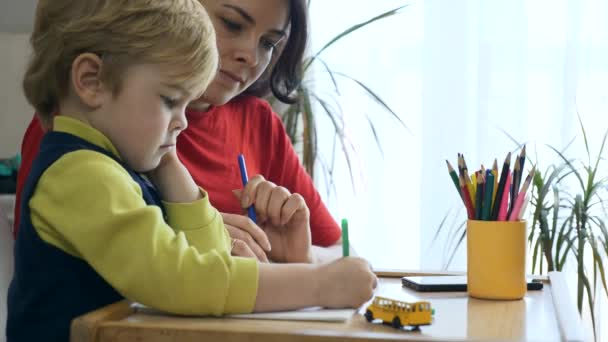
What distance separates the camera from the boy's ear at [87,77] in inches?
35.3

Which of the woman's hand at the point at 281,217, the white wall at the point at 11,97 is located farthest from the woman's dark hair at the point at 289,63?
the white wall at the point at 11,97

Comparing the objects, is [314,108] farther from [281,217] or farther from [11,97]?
[281,217]

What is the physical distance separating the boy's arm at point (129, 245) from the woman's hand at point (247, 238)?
0.29 meters

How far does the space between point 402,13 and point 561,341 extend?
2.19 meters

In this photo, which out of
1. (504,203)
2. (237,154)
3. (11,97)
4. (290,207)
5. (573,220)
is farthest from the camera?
(573,220)

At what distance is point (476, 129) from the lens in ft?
9.16

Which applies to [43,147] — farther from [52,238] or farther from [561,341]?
[561,341]

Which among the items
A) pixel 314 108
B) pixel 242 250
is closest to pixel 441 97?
pixel 314 108

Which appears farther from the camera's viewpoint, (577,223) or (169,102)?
(577,223)

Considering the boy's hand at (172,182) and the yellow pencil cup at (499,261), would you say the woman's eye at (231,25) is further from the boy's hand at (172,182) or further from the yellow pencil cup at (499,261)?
the yellow pencil cup at (499,261)

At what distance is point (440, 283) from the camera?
1.02 meters

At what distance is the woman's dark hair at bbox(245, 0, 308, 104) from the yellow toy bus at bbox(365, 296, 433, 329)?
2.71ft

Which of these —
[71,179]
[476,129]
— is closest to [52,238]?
[71,179]

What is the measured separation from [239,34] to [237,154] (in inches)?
11.1
